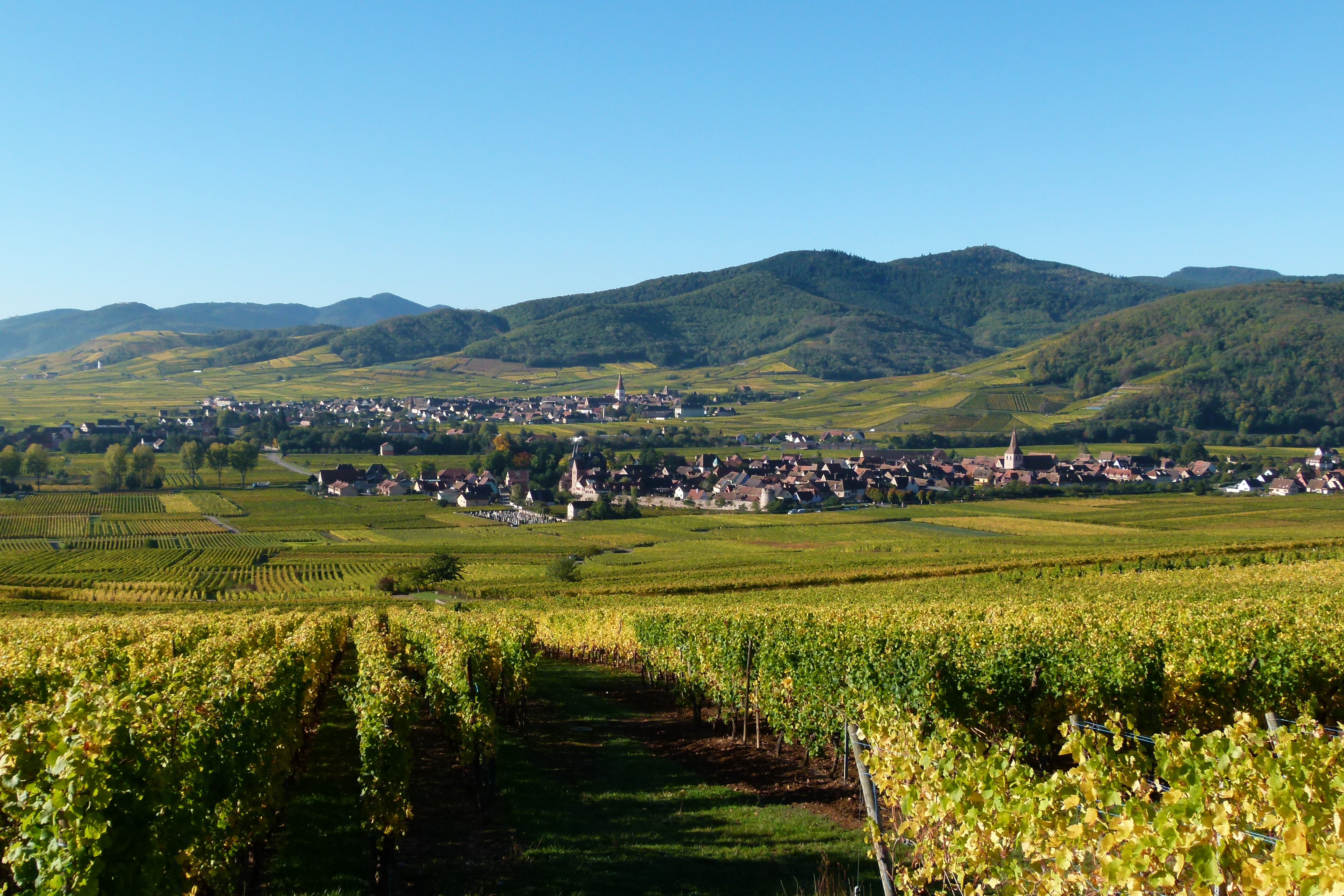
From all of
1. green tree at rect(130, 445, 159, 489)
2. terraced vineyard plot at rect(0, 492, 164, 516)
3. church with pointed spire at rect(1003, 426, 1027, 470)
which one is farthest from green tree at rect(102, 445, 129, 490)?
church with pointed spire at rect(1003, 426, 1027, 470)

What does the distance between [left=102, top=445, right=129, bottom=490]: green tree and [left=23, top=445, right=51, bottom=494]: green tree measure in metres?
6.44

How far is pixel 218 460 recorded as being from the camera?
126 meters

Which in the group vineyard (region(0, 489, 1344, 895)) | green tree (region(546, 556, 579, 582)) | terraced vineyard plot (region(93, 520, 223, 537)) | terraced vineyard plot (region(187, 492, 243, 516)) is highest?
vineyard (region(0, 489, 1344, 895))

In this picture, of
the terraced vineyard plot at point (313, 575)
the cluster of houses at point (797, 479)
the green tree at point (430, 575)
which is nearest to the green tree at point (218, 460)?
the cluster of houses at point (797, 479)

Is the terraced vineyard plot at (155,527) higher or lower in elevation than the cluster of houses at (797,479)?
lower

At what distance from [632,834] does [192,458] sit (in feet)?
431

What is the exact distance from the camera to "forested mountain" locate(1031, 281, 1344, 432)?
155625mm

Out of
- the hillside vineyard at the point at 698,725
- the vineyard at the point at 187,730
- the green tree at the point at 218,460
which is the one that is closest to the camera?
the hillside vineyard at the point at 698,725

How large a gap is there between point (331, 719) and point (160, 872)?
1495 centimetres

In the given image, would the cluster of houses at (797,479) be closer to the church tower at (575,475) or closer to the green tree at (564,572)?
the church tower at (575,475)

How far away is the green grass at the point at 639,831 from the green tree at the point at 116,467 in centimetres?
11440

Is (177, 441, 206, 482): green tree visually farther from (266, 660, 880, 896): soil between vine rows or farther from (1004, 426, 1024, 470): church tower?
(266, 660, 880, 896): soil between vine rows

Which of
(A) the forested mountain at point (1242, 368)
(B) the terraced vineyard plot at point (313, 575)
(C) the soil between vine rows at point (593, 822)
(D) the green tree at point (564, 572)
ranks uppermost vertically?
(A) the forested mountain at point (1242, 368)

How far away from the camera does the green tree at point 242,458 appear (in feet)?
406
